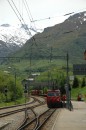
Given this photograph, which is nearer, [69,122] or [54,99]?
[69,122]

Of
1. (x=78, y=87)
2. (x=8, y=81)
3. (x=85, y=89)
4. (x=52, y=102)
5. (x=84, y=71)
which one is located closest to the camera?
(x=84, y=71)

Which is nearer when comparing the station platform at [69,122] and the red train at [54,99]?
the station platform at [69,122]

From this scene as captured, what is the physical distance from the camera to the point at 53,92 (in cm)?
7506

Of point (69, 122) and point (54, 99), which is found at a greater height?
point (54, 99)

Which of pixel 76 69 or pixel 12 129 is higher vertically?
pixel 76 69

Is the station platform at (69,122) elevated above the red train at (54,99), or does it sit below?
below

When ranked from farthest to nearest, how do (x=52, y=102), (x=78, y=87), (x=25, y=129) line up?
(x=78, y=87) < (x=52, y=102) < (x=25, y=129)

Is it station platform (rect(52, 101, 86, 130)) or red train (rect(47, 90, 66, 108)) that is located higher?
red train (rect(47, 90, 66, 108))

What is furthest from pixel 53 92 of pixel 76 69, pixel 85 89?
pixel 85 89

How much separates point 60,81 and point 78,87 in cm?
982

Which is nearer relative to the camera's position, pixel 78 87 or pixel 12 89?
pixel 12 89

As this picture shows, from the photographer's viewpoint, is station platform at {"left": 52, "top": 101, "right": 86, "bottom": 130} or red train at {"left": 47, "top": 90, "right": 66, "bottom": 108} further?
red train at {"left": 47, "top": 90, "right": 66, "bottom": 108}

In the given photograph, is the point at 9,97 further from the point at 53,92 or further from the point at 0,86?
the point at 53,92

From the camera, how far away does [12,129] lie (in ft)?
103
